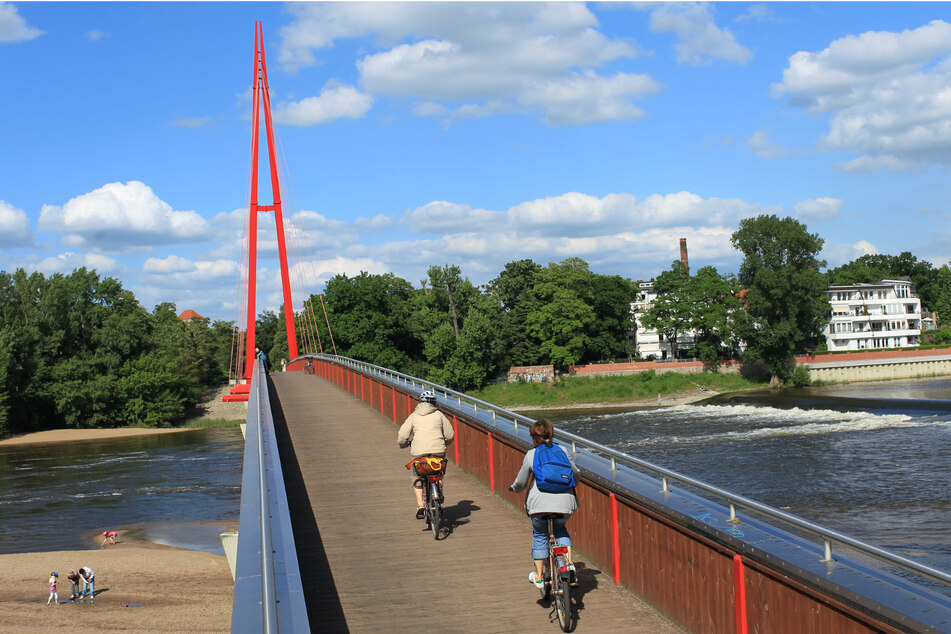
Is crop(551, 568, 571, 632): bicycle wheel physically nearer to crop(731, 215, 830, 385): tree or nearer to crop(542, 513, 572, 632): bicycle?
crop(542, 513, 572, 632): bicycle

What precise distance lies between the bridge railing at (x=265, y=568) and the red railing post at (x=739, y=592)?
7.78 ft

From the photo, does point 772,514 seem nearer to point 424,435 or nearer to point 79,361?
point 424,435

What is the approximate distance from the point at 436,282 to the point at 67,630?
222ft

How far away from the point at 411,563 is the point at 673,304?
70.5 m

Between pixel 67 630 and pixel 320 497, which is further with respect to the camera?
pixel 67 630

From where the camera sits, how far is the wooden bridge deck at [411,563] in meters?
5.91

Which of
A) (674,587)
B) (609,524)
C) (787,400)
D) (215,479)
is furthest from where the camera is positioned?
(787,400)

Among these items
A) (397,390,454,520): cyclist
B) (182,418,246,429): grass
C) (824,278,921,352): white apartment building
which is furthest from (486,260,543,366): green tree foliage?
(397,390,454,520): cyclist

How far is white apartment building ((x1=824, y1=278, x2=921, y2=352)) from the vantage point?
9188 cm

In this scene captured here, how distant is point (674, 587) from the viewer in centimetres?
568

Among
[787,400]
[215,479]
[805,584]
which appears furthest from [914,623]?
[787,400]

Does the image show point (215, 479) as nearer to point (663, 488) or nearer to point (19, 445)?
point (19, 445)

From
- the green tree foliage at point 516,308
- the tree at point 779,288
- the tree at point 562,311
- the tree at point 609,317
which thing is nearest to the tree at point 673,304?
the tree at point 609,317

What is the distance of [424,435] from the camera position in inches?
333
